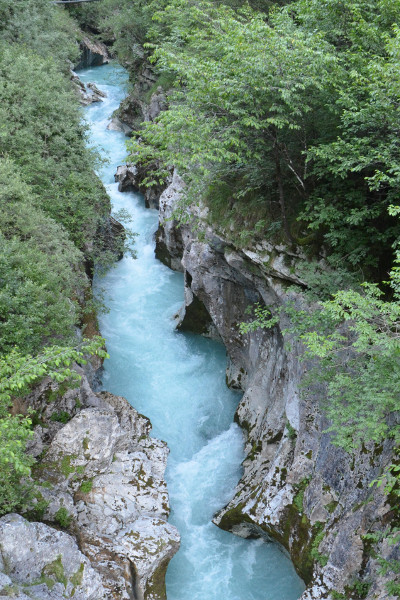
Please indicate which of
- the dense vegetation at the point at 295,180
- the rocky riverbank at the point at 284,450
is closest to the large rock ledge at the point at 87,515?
the dense vegetation at the point at 295,180

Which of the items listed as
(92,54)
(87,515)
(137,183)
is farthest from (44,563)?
(92,54)

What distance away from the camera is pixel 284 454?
11898 mm

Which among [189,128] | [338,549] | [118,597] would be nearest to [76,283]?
[189,128]

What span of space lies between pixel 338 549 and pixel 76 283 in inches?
396

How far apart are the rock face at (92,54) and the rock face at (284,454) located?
29214 mm

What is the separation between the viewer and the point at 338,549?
9148mm

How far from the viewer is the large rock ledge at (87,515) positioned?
28.8ft

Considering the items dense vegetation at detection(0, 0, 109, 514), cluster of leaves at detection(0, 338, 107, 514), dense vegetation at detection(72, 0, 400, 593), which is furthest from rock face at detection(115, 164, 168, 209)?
cluster of leaves at detection(0, 338, 107, 514)

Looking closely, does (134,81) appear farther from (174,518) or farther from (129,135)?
(174,518)

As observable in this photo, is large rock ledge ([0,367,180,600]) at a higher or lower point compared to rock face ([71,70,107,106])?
lower

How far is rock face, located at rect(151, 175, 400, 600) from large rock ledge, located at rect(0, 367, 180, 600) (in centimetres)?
258

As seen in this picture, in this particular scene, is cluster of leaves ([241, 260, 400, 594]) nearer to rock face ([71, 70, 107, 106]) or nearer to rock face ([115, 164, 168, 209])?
rock face ([115, 164, 168, 209])

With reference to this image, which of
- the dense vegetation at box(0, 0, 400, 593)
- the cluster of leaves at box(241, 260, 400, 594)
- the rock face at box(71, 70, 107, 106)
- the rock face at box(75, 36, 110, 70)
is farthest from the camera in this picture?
the rock face at box(75, 36, 110, 70)

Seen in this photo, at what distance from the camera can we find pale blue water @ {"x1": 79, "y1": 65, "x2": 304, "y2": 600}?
1155 cm
